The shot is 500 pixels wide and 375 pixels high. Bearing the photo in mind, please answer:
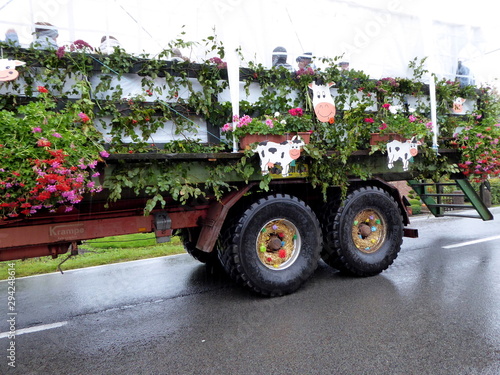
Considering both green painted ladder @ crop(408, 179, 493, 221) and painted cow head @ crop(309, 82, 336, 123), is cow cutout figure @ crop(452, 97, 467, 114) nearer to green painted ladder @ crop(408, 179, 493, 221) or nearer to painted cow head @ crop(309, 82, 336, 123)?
green painted ladder @ crop(408, 179, 493, 221)

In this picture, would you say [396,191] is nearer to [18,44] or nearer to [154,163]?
[154,163]

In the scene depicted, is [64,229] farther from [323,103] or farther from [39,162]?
[323,103]

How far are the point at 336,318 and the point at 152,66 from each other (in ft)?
10.7

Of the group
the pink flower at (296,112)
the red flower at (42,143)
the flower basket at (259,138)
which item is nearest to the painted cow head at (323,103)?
the pink flower at (296,112)

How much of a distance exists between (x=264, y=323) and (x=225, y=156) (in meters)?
1.76

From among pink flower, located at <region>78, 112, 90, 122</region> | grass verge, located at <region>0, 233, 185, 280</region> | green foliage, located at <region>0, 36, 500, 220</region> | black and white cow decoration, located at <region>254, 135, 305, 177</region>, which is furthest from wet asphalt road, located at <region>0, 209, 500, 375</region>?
pink flower, located at <region>78, 112, 90, 122</region>

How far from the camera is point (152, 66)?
13.5 feet

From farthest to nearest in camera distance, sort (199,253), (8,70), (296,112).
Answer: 1. (199,253)
2. (296,112)
3. (8,70)

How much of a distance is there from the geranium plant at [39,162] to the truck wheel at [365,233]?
3003 millimetres

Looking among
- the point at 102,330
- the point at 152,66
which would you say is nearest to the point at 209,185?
the point at 152,66

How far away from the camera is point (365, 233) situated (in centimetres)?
509

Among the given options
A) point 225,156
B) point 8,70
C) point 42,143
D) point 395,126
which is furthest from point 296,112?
point 8,70

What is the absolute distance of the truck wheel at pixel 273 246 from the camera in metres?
4.28

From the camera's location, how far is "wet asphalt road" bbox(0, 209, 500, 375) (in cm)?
295
